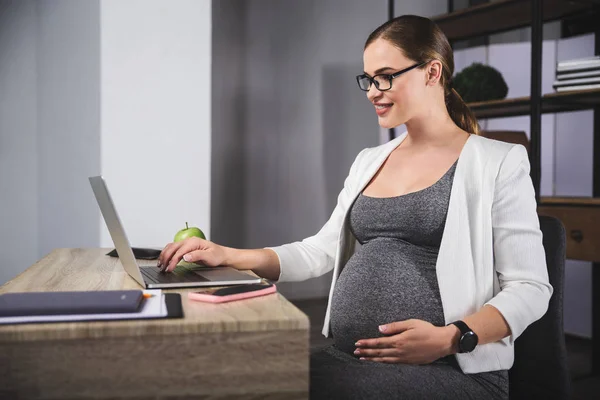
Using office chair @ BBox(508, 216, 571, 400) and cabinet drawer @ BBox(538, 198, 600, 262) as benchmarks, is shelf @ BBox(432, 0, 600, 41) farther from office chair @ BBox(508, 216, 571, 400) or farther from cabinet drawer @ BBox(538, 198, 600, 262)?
office chair @ BBox(508, 216, 571, 400)

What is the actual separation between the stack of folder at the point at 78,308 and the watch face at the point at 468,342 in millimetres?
505

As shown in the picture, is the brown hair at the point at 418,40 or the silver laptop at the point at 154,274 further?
the brown hair at the point at 418,40

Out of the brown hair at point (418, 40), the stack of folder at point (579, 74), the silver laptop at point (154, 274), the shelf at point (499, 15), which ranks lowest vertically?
the silver laptop at point (154, 274)

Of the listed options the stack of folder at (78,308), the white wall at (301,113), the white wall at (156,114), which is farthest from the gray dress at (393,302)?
the white wall at (301,113)

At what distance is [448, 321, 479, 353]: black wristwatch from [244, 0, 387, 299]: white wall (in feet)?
11.0

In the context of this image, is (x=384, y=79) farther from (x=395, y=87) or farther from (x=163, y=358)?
(x=163, y=358)

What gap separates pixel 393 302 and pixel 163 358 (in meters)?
0.54

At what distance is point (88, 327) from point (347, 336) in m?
0.60

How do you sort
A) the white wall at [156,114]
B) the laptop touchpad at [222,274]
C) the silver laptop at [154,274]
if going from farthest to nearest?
the white wall at [156,114], the laptop touchpad at [222,274], the silver laptop at [154,274]

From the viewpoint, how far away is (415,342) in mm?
1068

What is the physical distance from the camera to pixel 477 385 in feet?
3.70

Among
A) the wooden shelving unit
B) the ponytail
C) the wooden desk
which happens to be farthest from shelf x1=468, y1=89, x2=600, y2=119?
the wooden desk

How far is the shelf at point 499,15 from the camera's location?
3023mm

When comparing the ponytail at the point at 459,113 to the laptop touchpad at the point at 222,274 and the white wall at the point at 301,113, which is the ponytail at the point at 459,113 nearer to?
the laptop touchpad at the point at 222,274
